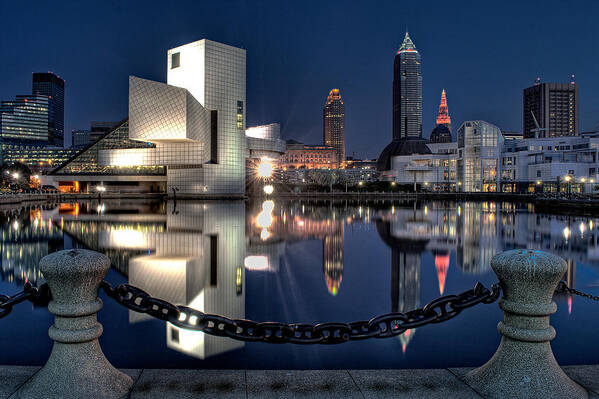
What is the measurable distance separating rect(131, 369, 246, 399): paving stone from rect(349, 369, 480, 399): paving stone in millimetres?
1174

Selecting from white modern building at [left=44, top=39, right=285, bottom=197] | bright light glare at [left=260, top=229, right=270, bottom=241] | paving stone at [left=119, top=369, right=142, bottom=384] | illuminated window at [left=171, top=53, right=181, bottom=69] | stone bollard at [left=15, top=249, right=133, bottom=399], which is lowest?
bright light glare at [left=260, top=229, right=270, bottom=241]

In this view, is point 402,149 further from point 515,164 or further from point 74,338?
point 74,338

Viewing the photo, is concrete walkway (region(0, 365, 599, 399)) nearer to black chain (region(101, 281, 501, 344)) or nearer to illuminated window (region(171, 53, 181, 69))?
black chain (region(101, 281, 501, 344))

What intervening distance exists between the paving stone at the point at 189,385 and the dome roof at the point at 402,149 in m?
156

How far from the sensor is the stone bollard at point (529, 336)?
12.7 feet

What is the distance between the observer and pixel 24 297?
397 cm

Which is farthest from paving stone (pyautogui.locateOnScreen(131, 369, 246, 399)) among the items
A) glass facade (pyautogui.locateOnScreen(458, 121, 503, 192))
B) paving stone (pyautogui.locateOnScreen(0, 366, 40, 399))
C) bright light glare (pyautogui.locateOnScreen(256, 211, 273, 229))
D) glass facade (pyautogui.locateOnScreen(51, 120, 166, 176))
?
glass facade (pyautogui.locateOnScreen(458, 121, 503, 192))

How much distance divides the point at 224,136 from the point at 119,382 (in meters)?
77.1

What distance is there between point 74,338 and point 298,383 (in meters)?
2.06

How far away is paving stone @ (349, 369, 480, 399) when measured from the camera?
3.92 m

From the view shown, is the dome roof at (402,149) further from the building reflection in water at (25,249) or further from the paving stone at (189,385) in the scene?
the paving stone at (189,385)

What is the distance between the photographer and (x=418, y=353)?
21.0 feet

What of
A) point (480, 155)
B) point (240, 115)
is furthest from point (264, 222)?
point (480, 155)

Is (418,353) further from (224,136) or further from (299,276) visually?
(224,136)
